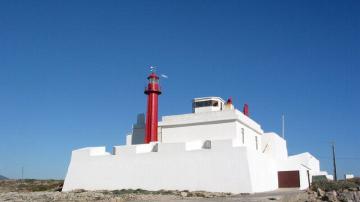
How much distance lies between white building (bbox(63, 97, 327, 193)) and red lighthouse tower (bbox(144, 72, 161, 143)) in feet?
3.37

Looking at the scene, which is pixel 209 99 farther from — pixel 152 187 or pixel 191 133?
pixel 152 187

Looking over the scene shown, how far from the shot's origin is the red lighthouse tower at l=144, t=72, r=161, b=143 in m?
31.1

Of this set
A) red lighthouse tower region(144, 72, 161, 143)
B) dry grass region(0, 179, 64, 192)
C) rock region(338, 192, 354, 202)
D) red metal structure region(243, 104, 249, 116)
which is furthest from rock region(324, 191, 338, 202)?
dry grass region(0, 179, 64, 192)

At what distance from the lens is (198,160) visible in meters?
26.3

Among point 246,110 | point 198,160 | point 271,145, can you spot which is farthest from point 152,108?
point 271,145

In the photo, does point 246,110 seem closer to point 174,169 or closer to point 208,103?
point 208,103

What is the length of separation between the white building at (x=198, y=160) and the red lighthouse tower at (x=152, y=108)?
1.03 meters

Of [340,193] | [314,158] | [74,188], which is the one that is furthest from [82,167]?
[314,158]

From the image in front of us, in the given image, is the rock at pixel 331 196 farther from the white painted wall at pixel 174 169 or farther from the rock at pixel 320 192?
the white painted wall at pixel 174 169

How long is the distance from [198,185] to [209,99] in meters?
8.55

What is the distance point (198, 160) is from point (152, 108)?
24.1 ft

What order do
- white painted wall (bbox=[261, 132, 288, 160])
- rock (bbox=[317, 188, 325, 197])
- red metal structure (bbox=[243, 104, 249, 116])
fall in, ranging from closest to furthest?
1. rock (bbox=[317, 188, 325, 197])
2. white painted wall (bbox=[261, 132, 288, 160])
3. red metal structure (bbox=[243, 104, 249, 116])

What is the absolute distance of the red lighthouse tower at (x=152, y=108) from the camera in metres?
31.1

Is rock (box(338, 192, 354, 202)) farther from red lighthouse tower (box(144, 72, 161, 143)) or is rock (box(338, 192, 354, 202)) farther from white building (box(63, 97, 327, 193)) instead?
red lighthouse tower (box(144, 72, 161, 143))
